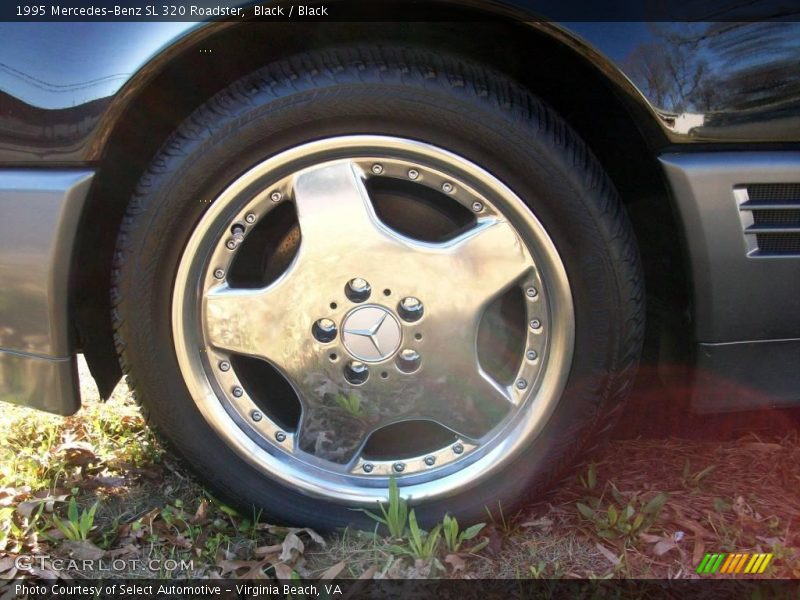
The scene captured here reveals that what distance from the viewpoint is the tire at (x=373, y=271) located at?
5.13ft

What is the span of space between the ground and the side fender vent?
66 cm

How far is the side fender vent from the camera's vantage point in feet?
5.04

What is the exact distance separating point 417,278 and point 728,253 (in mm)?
683

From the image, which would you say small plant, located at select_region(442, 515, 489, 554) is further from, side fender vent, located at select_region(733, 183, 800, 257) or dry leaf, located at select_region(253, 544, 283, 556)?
side fender vent, located at select_region(733, 183, 800, 257)

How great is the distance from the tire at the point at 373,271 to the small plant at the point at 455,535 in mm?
61

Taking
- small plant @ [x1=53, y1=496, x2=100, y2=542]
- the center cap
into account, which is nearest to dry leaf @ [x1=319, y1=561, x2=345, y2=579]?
the center cap

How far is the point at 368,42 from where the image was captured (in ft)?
5.31

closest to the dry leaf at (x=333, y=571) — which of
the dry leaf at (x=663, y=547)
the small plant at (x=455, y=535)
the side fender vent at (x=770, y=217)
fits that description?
the small plant at (x=455, y=535)

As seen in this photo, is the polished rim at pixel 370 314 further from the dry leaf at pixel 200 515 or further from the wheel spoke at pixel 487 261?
the dry leaf at pixel 200 515

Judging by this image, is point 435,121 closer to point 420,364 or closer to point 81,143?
point 420,364

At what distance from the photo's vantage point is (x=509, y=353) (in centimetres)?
177

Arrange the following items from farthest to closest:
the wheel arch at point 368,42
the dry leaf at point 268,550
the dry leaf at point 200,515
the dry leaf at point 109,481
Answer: the dry leaf at point 109,481
the dry leaf at point 200,515
the dry leaf at point 268,550
the wheel arch at point 368,42

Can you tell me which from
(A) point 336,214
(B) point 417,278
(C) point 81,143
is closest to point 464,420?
(B) point 417,278

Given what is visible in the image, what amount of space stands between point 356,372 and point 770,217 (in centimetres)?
99
